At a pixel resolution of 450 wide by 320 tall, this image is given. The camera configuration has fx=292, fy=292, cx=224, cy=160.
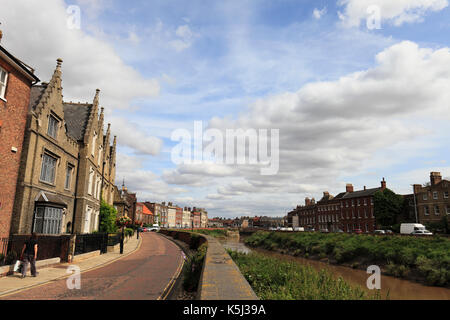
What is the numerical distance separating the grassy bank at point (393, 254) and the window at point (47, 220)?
26.4 meters

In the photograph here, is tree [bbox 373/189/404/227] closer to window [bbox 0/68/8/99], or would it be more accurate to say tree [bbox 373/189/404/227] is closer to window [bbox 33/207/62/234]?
window [bbox 33/207/62/234]

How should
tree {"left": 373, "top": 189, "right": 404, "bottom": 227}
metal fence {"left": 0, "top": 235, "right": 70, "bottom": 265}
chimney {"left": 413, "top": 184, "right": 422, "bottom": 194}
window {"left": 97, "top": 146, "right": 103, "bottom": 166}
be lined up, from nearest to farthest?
1. metal fence {"left": 0, "top": 235, "right": 70, "bottom": 265}
2. window {"left": 97, "top": 146, "right": 103, "bottom": 166}
3. chimney {"left": 413, "top": 184, "right": 422, "bottom": 194}
4. tree {"left": 373, "top": 189, "right": 404, "bottom": 227}

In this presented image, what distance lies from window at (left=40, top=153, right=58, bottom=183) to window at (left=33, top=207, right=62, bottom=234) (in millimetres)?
2128

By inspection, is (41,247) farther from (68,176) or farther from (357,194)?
(357,194)

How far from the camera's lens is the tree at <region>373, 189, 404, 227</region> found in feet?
195

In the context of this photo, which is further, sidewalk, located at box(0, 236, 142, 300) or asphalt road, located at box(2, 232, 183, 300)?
sidewalk, located at box(0, 236, 142, 300)

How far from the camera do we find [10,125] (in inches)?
642

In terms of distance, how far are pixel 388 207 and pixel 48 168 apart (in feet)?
199

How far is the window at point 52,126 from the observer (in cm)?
2042

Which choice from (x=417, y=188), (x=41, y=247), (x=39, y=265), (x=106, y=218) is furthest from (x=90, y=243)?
(x=417, y=188)

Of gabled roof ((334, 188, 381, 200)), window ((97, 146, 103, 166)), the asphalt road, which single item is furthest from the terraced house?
gabled roof ((334, 188, 381, 200))

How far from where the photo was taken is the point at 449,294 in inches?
707

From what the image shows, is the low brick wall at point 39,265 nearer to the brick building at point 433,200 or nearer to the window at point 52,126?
the window at point 52,126
